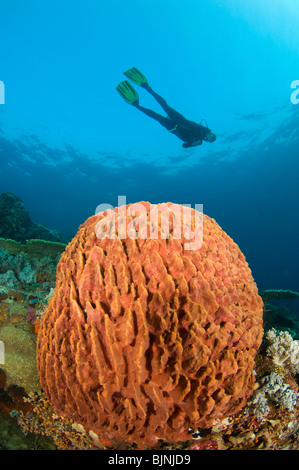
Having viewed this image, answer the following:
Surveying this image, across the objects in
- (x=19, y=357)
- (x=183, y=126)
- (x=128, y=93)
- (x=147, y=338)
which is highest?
(x=128, y=93)

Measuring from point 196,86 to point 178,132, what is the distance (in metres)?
49.4

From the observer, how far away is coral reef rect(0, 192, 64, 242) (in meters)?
12.1

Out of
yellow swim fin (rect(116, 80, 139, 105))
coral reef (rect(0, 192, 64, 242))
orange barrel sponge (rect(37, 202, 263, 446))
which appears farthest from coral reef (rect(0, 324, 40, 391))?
yellow swim fin (rect(116, 80, 139, 105))

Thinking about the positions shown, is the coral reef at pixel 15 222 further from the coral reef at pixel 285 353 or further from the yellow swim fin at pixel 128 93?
the coral reef at pixel 285 353

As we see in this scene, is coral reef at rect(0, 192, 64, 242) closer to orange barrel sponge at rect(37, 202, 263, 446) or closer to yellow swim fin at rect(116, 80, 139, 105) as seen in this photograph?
yellow swim fin at rect(116, 80, 139, 105)

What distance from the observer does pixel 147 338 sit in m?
1.89

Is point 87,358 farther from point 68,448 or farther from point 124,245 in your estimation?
point 68,448

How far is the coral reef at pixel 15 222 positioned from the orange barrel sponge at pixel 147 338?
11621mm

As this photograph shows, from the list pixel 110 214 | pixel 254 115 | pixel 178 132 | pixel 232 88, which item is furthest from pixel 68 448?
pixel 232 88

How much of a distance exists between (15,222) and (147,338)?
1327cm

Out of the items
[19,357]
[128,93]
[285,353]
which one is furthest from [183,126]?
[19,357]

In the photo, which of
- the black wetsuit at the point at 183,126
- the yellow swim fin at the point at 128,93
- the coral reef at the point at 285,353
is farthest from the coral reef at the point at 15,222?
the coral reef at the point at 285,353

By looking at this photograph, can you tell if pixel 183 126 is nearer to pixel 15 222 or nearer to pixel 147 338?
pixel 15 222

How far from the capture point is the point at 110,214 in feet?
9.48
